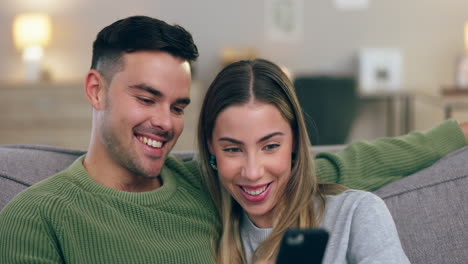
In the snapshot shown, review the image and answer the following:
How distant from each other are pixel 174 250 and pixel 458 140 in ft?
3.01

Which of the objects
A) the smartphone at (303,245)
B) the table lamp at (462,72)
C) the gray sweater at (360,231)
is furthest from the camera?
the table lamp at (462,72)

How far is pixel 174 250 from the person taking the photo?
1.41 metres

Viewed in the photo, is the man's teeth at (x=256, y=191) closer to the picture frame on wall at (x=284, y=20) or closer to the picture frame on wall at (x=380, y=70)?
the picture frame on wall at (x=380, y=70)

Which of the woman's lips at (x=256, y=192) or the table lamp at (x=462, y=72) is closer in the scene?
the woman's lips at (x=256, y=192)

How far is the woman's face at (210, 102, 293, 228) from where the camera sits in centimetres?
140

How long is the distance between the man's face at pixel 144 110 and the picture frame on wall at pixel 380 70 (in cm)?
365

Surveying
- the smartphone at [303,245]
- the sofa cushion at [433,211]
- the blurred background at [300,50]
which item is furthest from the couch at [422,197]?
the blurred background at [300,50]

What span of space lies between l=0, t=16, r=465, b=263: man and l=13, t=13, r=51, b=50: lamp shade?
3.92 meters

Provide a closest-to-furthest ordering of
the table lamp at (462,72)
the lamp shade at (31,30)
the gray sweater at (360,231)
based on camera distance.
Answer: the gray sweater at (360,231)
the table lamp at (462,72)
the lamp shade at (31,30)

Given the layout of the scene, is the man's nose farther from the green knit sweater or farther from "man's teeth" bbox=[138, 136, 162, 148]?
the green knit sweater

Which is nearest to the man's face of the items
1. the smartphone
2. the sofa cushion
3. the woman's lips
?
the woman's lips

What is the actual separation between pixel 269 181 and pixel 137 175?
1.23 feet

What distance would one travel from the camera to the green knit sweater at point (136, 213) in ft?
4.27

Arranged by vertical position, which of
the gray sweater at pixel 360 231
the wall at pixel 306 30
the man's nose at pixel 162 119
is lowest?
the wall at pixel 306 30
